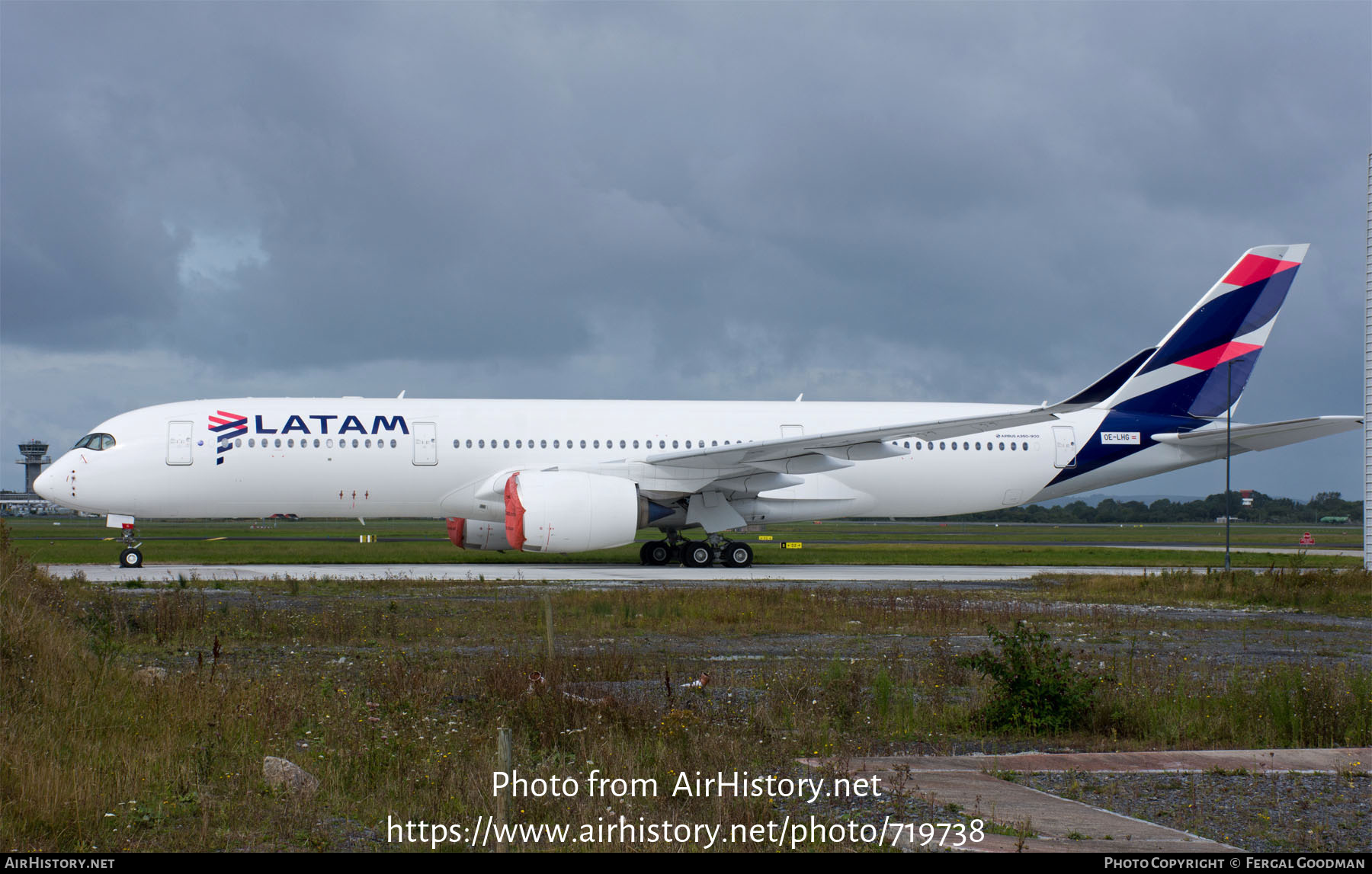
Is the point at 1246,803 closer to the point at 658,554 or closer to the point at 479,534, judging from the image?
the point at 658,554

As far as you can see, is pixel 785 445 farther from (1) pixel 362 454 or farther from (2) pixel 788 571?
(1) pixel 362 454

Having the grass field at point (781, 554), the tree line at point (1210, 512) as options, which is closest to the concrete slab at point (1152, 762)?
the grass field at point (781, 554)

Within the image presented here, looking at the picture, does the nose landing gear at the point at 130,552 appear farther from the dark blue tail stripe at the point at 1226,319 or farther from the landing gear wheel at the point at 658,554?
the dark blue tail stripe at the point at 1226,319

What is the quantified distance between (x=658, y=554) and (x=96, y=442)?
12.3m

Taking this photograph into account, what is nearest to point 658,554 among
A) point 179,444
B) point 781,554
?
point 781,554

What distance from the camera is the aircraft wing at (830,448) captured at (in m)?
21.4

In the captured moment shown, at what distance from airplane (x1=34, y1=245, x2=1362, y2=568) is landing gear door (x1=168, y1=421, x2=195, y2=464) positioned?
4cm

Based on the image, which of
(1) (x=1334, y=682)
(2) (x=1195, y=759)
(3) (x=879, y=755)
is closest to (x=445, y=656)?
(3) (x=879, y=755)

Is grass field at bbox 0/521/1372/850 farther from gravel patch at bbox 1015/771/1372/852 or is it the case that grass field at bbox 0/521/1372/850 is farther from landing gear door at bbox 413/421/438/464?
landing gear door at bbox 413/421/438/464

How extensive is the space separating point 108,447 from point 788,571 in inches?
568

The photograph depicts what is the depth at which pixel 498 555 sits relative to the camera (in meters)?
28.7

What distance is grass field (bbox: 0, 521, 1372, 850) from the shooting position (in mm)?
5098

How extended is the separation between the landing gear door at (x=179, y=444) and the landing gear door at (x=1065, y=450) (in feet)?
64.8

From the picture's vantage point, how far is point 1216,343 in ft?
84.9
